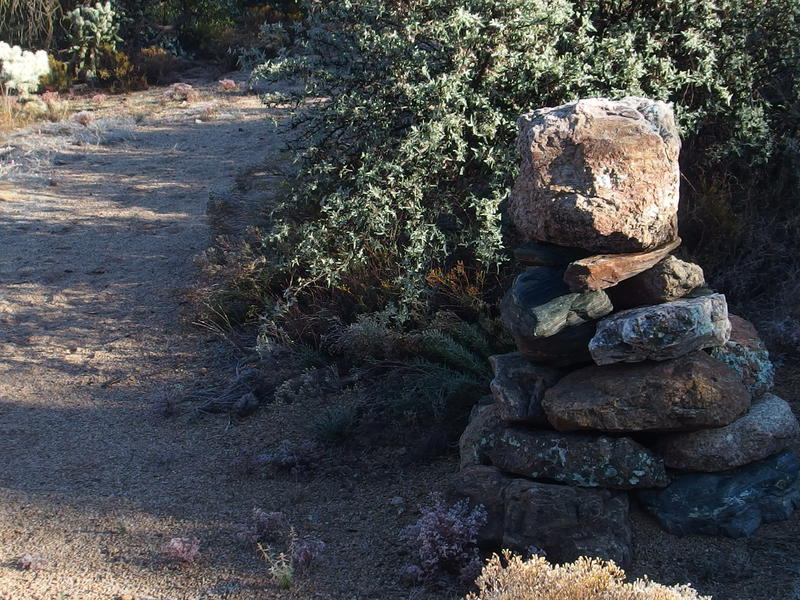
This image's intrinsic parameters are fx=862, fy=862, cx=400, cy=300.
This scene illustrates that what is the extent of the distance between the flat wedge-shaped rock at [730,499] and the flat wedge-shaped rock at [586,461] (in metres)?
0.11

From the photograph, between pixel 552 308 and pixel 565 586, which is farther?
pixel 552 308

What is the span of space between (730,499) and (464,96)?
11.9ft

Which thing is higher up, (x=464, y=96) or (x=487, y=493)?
(x=464, y=96)

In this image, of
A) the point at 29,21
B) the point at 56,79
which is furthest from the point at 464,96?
the point at 29,21

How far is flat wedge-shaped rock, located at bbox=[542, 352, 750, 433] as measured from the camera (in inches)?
164

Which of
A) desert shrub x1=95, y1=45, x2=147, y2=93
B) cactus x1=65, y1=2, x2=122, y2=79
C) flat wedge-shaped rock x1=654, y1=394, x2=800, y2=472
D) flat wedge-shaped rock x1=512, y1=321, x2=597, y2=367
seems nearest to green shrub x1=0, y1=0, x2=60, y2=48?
cactus x1=65, y1=2, x2=122, y2=79

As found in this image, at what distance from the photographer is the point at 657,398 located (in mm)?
4195

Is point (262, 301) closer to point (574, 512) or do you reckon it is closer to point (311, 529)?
point (311, 529)

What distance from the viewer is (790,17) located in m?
7.04

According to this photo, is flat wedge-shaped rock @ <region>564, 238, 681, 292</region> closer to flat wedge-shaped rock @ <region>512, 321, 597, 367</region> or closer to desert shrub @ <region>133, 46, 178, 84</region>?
flat wedge-shaped rock @ <region>512, 321, 597, 367</region>

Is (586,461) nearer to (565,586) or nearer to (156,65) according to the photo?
(565,586)

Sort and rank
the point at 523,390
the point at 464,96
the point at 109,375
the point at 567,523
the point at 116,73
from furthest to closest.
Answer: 1. the point at 116,73
2. the point at 109,375
3. the point at 464,96
4. the point at 523,390
5. the point at 567,523

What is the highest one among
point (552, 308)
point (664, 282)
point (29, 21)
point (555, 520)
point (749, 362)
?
point (29, 21)

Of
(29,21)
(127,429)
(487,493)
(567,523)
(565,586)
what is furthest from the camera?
(29,21)
